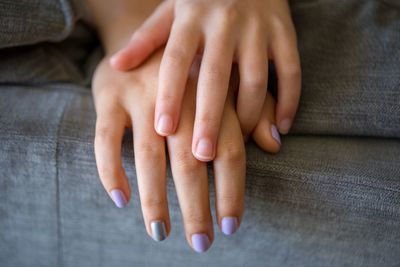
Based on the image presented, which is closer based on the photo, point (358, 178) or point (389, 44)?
point (358, 178)

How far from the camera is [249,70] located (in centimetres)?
47

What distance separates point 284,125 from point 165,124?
171mm

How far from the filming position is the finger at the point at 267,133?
1.57ft

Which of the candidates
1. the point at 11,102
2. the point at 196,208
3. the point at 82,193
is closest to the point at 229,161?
the point at 196,208

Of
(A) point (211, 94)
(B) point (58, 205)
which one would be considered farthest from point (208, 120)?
(B) point (58, 205)

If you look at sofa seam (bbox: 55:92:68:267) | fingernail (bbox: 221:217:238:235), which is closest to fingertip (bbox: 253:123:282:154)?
fingernail (bbox: 221:217:238:235)

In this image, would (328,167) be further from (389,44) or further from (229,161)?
(389,44)

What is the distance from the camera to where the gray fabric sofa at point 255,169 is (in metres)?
0.46

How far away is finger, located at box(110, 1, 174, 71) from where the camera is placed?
501mm

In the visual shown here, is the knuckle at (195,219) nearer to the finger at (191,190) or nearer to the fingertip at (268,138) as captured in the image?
the finger at (191,190)

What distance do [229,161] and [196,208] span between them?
65 millimetres

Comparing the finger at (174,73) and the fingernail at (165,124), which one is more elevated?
the finger at (174,73)

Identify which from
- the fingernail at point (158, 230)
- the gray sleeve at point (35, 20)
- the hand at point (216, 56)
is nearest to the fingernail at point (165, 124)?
the hand at point (216, 56)

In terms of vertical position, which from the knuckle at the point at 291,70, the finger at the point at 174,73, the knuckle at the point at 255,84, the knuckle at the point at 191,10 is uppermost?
the knuckle at the point at 191,10
